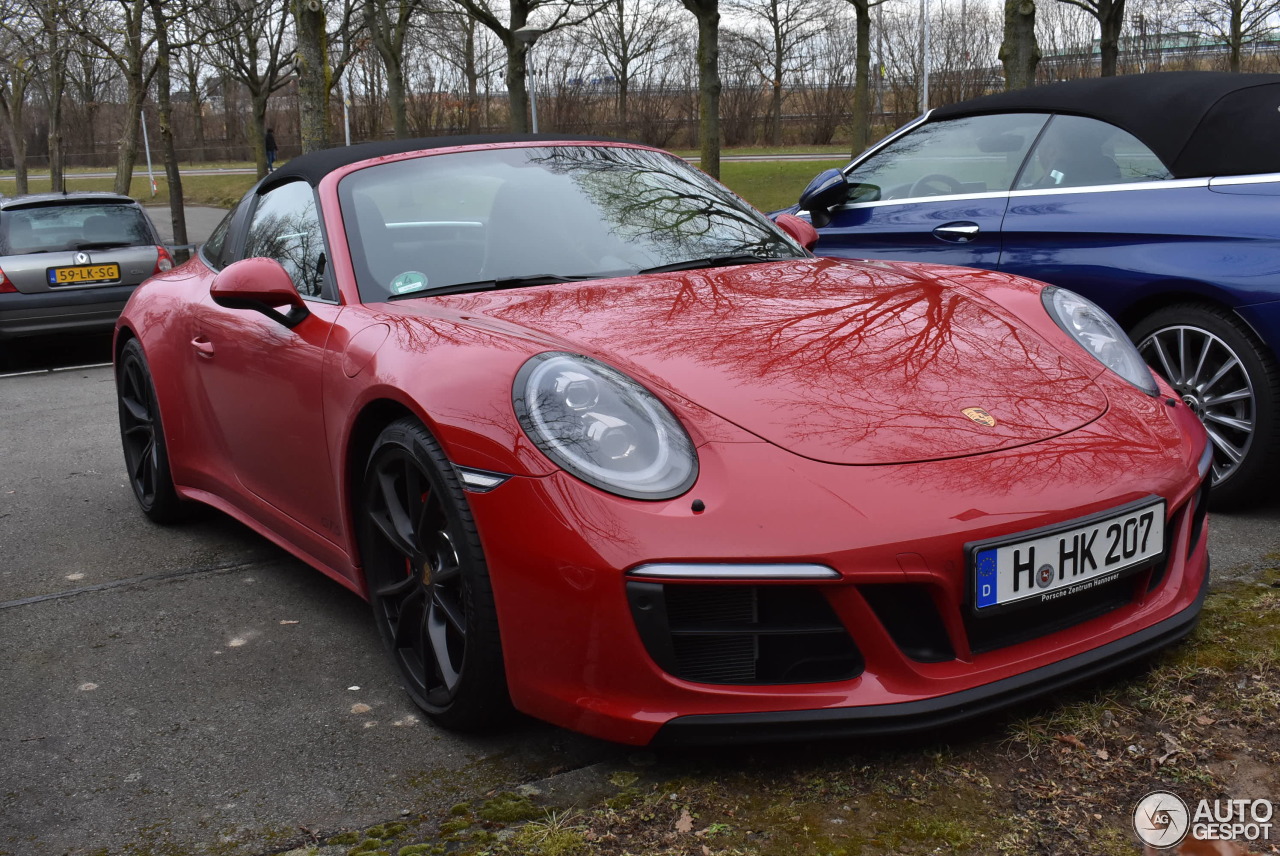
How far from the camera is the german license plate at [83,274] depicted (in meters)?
9.22

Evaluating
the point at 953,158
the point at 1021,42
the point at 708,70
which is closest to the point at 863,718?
the point at 953,158

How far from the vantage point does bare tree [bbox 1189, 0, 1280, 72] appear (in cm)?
2659

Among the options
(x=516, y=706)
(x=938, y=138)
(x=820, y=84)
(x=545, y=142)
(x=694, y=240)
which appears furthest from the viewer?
(x=820, y=84)

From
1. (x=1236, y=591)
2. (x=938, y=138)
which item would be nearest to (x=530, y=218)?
(x=1236, y=591)

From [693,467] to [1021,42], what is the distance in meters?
10.4

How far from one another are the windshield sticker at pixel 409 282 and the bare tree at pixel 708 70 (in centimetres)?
1282

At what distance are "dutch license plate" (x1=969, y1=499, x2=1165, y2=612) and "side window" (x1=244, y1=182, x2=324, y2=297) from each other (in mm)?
1875

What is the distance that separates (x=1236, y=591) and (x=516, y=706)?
76.8 inches

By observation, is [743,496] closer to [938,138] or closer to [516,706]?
[516,706]

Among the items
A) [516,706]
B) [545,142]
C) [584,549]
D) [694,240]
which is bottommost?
[516,706]

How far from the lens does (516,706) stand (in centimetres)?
237

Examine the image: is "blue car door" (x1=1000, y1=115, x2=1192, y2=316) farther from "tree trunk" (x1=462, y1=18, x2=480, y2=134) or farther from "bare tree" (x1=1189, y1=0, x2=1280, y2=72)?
"tree trunk" (x1=462, y1=18, x2=480, y2=134)

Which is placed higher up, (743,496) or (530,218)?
(530,218)

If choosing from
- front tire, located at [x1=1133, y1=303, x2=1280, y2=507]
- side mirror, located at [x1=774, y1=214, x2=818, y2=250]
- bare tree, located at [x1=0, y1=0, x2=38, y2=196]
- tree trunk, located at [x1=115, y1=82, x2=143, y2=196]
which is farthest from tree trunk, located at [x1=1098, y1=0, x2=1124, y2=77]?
bare tree, located at [x1=0, y1=0, x2=38, y2=196]
